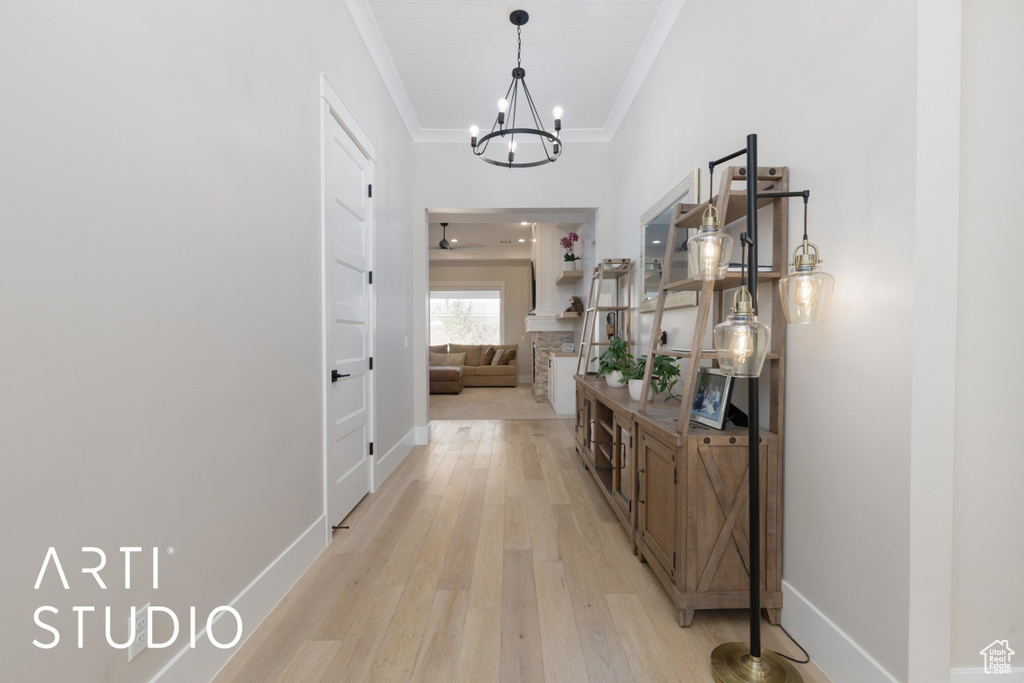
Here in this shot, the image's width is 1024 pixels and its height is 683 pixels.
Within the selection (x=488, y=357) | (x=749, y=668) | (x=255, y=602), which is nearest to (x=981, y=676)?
(x=749, y=668)

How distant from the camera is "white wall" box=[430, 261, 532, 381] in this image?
412 inches

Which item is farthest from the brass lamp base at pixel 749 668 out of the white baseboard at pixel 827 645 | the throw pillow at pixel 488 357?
the throw pillow at pixel 488 357

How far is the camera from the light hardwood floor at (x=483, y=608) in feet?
4.97

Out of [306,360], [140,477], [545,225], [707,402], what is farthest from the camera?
[545,225]

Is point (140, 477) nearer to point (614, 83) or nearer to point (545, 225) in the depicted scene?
point (614, 83)

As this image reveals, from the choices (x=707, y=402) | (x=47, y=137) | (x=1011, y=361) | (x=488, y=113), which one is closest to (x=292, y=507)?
(x=47, y=137)

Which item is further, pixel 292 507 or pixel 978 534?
pixel 292 507

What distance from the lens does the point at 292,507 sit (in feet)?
6.75

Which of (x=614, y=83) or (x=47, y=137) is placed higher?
(x=614, y=83)

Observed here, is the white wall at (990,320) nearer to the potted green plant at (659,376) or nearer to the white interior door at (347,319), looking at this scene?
the potted green plant at (659,376)

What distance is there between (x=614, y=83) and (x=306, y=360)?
325 cm

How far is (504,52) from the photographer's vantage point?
334cm

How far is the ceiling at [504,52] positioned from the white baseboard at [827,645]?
3.13m

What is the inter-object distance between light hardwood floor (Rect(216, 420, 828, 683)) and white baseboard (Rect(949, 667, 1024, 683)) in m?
0.34
